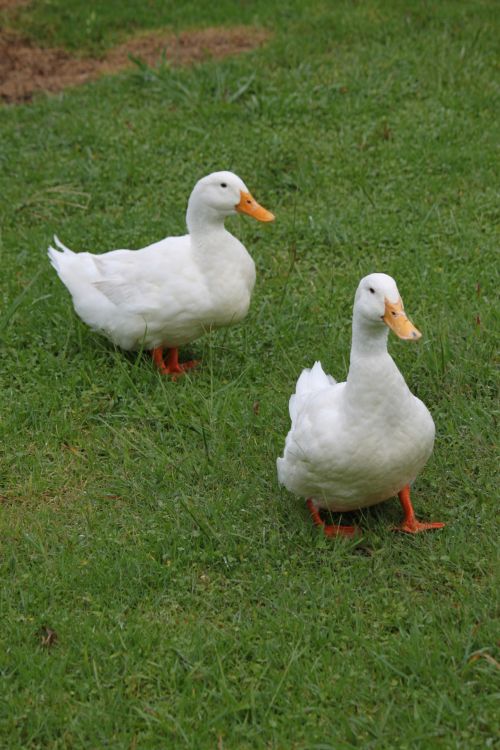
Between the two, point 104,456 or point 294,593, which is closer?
point 294,593

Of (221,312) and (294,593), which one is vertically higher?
(221,312)

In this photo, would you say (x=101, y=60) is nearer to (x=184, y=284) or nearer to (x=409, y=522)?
(x=184, y=284)

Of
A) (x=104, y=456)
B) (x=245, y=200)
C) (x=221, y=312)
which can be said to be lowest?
(x=104, y=456)

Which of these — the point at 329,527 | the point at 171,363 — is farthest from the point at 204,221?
the point at 329,527

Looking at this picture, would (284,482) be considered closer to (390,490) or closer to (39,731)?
(390,490)

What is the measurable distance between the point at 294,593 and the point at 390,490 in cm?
53

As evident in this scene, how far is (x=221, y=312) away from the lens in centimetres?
516

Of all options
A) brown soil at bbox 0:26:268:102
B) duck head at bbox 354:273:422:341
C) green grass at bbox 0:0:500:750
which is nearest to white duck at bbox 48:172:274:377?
green grass at bbox 0:0:500:750

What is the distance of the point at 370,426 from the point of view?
381cm

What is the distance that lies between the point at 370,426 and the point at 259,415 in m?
1.10

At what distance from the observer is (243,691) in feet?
11.3

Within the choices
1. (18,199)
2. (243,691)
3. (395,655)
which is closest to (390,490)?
(395,655)

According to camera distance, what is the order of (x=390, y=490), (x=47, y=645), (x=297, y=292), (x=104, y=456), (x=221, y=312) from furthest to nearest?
(x=297, y=292) < (x=221, y=312) < (x=104, y=456) < (x=390, y=490) < (x=47, y=645)

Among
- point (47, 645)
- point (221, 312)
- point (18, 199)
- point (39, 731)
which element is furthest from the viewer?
point (18, 199)
